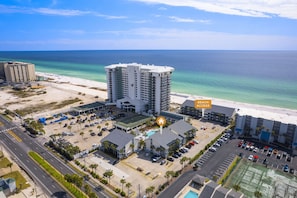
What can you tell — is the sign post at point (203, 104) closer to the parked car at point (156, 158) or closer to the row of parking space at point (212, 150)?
the row of parking space at point (212, 150)

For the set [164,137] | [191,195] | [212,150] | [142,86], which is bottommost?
[212,150]

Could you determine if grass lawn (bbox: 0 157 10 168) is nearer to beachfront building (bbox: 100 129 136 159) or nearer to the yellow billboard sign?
beachfront building (bbox: 100 129 136 159)

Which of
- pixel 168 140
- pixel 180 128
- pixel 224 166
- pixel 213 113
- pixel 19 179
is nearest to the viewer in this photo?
pixel 19 179

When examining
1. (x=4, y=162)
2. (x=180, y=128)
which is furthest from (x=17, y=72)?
(x=180, y=128)

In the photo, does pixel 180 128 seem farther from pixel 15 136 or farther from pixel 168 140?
pixel 15 136

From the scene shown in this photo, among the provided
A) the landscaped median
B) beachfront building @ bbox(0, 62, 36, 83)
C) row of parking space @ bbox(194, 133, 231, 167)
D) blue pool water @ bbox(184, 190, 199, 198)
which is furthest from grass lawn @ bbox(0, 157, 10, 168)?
beachfront building @ bbox(0, 62, 36, 83)

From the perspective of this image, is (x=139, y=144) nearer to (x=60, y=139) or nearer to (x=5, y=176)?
(x=60, y=139)

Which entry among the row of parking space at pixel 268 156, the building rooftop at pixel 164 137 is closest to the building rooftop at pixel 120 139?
the building rooftop at pixel 164 137

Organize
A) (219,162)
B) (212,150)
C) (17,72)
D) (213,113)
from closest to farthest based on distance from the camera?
(219,162) → (212,150) → (213,113) → (17,72)
